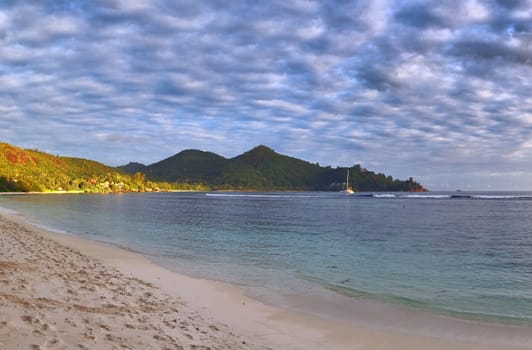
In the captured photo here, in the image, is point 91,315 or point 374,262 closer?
point 91,315

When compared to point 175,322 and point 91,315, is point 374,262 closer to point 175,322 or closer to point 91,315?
point 175,322

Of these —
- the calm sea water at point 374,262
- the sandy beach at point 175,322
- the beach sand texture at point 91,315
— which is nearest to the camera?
the beach sand texture at point 91,315

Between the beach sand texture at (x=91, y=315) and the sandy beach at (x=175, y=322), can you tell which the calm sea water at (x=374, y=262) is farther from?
the beach sand texture at (x=91, y=315)

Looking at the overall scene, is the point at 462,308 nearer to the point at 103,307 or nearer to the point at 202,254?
the point at 103,307

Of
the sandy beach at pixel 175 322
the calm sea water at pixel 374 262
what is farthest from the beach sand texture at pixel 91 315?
the calm sea water at pixel 374 262

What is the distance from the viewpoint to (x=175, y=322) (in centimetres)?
937

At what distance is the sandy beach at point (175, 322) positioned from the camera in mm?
7398

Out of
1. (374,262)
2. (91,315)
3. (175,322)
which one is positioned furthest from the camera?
(374,262)

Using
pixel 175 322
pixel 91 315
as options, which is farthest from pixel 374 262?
pixel 91 315

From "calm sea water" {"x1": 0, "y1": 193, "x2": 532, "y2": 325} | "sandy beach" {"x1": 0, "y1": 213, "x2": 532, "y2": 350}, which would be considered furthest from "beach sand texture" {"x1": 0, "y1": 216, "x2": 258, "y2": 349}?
"calm sea water" {"x1": 0, "y1": 193, "x2": 532, "y2": 325}

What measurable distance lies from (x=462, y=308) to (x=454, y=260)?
34.5ft

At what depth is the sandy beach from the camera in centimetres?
740

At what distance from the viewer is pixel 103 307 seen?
9648mm

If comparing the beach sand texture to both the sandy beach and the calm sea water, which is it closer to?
the sandy beach
